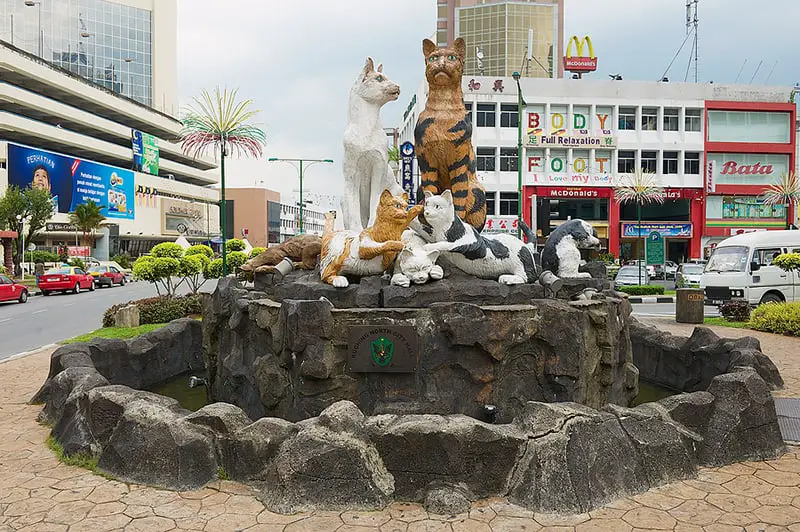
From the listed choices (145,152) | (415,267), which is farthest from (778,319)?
(145,152)

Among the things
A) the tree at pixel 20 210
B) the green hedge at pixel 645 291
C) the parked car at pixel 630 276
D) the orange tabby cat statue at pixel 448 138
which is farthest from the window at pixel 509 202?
the orange tabby cat statue at pixel 448 138

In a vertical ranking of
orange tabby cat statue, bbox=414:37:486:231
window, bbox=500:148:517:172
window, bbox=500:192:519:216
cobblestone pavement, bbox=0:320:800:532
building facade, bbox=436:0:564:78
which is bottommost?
cobblestone pavement, bbox=0:320:800:532

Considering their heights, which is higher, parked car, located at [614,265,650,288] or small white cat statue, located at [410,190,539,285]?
small white cat statue, located at [410,190,539,285]

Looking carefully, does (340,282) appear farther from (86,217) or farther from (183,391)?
(86,217)

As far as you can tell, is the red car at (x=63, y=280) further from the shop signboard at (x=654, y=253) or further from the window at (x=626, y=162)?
the window at (x=626, y=162)

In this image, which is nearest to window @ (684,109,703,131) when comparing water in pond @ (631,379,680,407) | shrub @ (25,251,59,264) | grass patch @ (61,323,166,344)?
water in pond @ (631,379,680,407)

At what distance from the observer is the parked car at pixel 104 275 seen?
29.5m

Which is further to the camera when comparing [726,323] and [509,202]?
[509,202]

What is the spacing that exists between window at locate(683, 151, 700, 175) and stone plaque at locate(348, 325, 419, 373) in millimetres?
35128

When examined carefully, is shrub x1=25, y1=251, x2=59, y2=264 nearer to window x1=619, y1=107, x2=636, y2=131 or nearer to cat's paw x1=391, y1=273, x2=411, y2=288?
window x1=619, y1=107, x2=636, y2=131

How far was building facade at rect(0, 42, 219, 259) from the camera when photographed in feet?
124

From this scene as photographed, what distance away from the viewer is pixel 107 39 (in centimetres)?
5541

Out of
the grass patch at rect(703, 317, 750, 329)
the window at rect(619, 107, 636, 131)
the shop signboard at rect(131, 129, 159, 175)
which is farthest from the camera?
the shop signboard at rect(131, 129, 159, 175)

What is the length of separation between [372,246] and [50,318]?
14.8m
